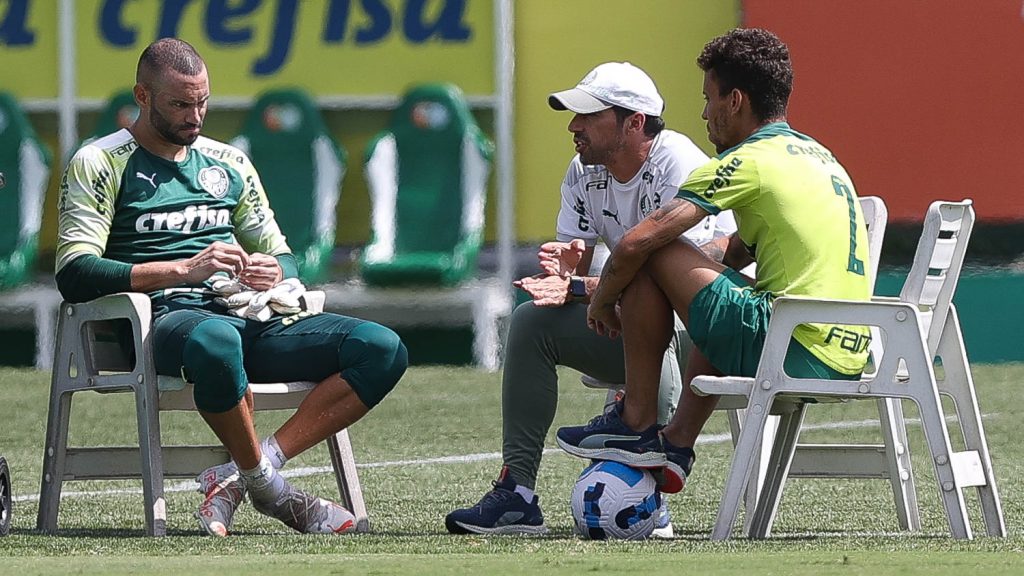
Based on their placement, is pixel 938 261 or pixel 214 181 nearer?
pixel 938 261

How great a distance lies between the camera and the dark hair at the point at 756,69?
15.9 feet

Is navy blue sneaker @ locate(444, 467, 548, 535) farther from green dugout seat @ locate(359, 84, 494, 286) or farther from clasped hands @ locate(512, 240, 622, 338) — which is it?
green dugout seat @ locate(359, 84, 494, 286)

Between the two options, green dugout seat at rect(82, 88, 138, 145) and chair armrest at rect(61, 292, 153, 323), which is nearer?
chair armrest at rect(61, 292, 153, 323)

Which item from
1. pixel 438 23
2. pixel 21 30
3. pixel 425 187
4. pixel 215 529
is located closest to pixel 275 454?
pixel 215 529

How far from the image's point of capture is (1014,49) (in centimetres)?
1186

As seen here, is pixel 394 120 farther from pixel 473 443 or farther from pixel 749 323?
pixel 749 323

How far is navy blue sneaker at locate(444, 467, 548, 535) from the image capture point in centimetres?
512

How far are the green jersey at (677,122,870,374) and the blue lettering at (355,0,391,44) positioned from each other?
25.3ft

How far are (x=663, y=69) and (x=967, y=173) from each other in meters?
1.93

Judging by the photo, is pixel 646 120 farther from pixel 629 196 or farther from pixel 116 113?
pixel 116 113

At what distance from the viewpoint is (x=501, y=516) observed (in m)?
5.15

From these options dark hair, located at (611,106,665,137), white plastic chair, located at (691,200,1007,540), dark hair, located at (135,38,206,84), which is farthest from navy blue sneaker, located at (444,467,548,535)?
dark hair, located at (135,38,206,84)

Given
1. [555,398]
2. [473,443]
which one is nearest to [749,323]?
[555,398]

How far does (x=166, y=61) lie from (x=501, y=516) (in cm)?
154
